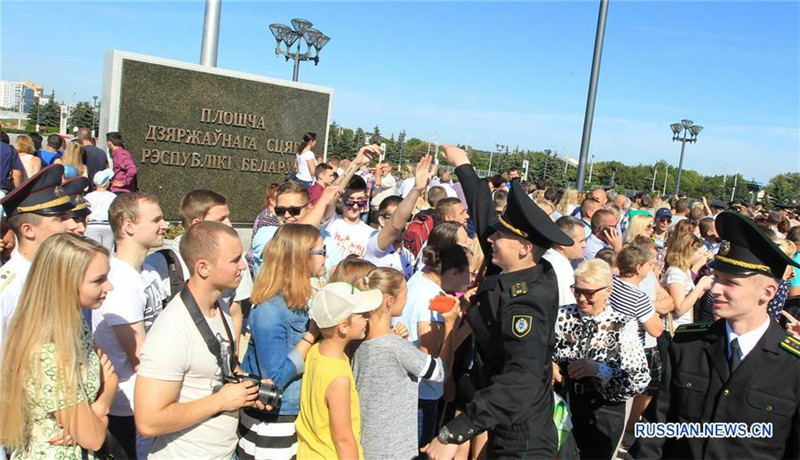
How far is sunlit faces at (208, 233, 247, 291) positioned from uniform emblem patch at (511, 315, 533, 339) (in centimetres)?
140

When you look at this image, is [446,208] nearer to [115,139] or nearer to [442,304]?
[442,304]

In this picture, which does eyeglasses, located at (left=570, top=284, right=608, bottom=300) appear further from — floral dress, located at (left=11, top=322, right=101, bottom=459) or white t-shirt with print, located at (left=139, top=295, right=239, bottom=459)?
floral dress, located at (left=11, top=322, right=101, bottom=459)

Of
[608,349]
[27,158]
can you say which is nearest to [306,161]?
[27,158]

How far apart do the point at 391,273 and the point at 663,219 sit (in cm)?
773

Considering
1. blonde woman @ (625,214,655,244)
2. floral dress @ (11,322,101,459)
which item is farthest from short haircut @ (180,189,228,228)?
blonde woman @ (625,214,655,244)

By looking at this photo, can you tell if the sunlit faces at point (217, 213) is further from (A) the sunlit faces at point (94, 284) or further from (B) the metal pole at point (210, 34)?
(B) the metal pole at point (210, 34)

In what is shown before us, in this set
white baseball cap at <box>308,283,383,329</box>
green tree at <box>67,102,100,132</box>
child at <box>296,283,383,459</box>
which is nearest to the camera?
child at <box>296,283,383,459</box>

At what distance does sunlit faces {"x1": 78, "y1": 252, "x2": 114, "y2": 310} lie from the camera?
2654 millimetres

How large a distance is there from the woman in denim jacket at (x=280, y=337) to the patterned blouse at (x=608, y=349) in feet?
6.07

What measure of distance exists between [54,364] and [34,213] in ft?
4.52

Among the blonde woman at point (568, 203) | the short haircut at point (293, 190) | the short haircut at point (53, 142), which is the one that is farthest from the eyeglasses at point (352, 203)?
Answer: the short haircut at point (53, 142)

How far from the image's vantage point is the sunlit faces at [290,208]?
17.2ft

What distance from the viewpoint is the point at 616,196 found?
44.6ft

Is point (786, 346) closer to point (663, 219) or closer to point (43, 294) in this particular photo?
point (43, 294)
